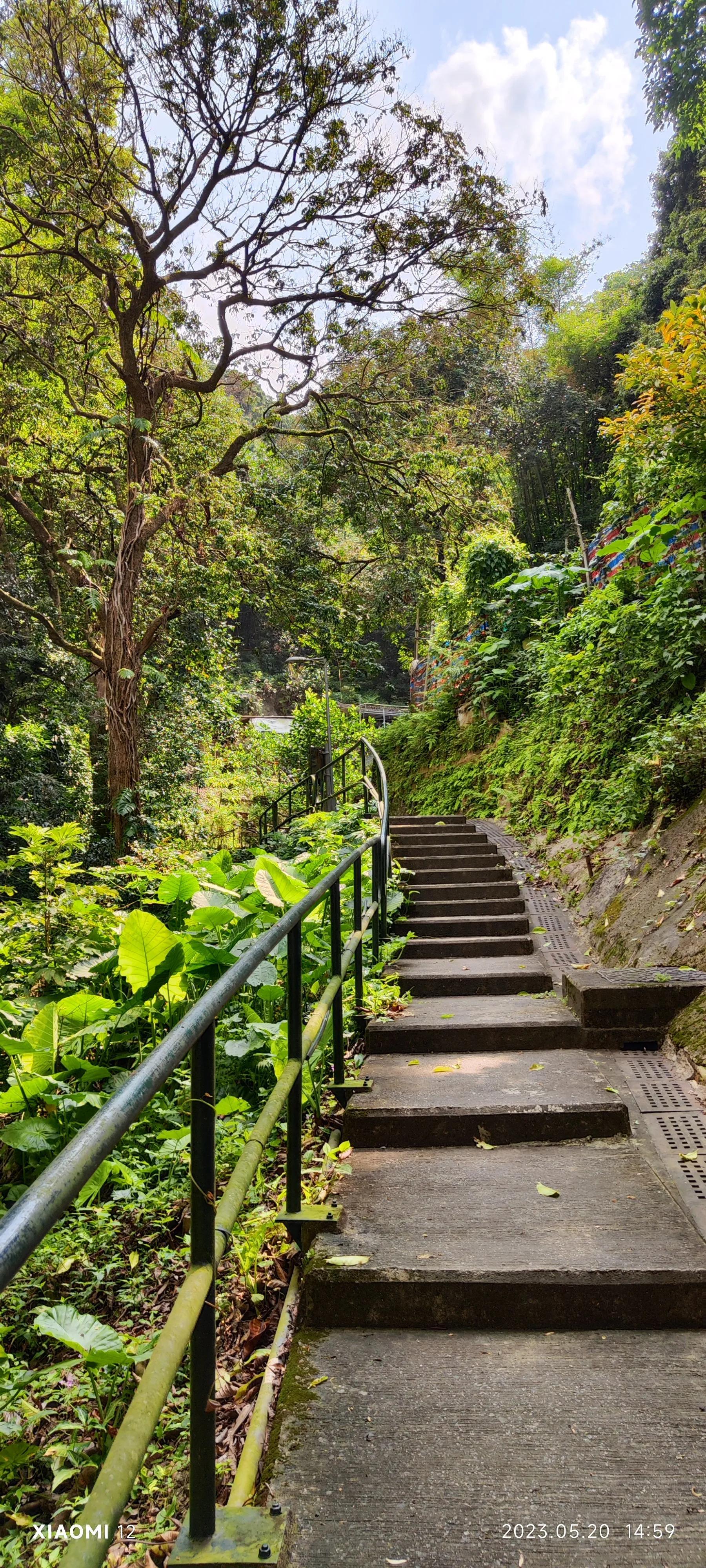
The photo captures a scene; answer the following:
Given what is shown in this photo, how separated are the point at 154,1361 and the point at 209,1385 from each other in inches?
10.7

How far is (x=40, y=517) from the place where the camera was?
1102 cm

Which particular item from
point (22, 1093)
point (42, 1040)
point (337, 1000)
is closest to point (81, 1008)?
point (42, 1040)

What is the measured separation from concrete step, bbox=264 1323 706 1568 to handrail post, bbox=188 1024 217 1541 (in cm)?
23

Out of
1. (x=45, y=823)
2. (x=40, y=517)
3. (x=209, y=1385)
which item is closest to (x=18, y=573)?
(x=40, y=517)

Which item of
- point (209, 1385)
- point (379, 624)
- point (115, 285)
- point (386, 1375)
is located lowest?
point (386, 1375)

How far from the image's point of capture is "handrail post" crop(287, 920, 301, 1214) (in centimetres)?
200

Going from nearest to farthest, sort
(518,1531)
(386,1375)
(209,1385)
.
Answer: (209,1385)
(518,1531)
(386,1375)

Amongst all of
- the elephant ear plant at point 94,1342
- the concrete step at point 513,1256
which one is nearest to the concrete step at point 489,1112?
the concrete step at point 513,1256

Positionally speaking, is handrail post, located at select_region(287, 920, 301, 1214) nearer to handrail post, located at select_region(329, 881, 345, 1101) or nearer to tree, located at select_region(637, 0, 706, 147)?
handrail post, located at select_region(329, 881, 345, 1101)

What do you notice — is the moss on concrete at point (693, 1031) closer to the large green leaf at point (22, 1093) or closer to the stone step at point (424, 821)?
the large green leaf at point (22, 1093)

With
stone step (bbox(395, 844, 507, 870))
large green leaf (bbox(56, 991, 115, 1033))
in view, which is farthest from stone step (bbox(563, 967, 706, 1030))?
stone step (bbox(395, 844, 507, 870))

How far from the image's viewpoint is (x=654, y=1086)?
2980 millimetres

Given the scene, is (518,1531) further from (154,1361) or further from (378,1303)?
(154,1361)

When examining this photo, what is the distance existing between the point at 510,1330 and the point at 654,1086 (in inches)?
51.0
